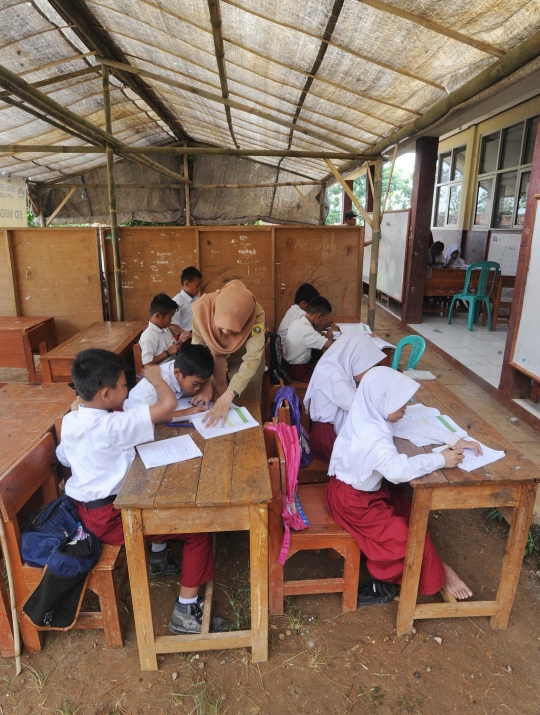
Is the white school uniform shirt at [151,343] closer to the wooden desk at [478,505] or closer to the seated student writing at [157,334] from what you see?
the seated student writing at [157,334]

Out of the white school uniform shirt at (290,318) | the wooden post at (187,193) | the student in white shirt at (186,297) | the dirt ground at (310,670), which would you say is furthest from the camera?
the wooden post at (187,193)

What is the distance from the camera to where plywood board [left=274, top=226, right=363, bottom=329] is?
567 cm

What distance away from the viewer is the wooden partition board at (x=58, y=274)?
5.50 m

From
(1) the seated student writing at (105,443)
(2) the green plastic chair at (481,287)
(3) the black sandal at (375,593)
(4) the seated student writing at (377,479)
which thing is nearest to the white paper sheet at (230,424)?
(1) the seated student writing at (105,443)

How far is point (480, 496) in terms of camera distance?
199 centimetres

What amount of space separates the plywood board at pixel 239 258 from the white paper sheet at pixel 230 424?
344 centimetres

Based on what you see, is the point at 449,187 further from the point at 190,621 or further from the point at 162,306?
the point at 190,621

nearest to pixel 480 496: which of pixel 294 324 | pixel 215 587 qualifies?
pixel 215 587

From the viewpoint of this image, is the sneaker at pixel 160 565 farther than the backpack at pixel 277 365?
No

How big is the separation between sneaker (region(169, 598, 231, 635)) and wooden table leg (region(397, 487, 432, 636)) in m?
0.81

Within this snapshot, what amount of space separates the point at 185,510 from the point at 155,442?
483 mm

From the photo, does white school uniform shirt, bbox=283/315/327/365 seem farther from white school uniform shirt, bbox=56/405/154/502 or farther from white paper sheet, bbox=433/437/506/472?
white school uniform shirt, bbox=56/405/154/502

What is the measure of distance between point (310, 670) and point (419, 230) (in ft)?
22.6

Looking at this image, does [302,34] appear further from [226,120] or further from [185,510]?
[226,120]
